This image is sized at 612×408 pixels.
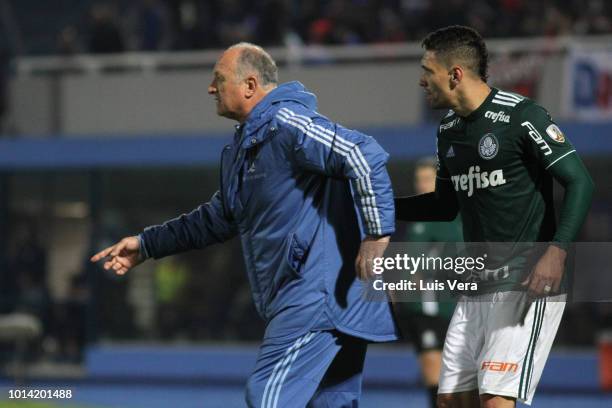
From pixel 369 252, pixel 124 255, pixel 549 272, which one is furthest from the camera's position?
pixel 124 255

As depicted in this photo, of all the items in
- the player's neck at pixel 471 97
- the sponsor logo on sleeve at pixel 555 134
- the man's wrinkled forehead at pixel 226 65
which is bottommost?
the sponsor logo on sleeve at pixel 555 134

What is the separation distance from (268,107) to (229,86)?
0.22 metres

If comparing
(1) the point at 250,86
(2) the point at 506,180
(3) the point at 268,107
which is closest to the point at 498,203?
(2) the point at 506,180

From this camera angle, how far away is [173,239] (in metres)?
6.39

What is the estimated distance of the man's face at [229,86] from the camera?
5973 millimetres

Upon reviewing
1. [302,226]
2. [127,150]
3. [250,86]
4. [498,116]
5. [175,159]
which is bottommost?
[175,159]

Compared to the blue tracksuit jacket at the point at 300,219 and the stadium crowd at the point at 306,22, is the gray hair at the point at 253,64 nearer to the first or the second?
the blue tracksuit jacket at the point at 300,219

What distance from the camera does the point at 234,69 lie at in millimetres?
5973

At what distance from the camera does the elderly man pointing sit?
5605mm

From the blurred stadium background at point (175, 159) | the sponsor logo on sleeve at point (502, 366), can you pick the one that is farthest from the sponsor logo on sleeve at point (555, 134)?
the blurred stadium background at point (175, 159)

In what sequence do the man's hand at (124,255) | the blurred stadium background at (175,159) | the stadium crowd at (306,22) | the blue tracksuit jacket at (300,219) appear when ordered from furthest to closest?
1. the stadium crowd at (306,22)
2. the blurred stadium background at (175,159)
3. the man's hand at (124,255)
4. the blue tracksuit jacket at (300,219)

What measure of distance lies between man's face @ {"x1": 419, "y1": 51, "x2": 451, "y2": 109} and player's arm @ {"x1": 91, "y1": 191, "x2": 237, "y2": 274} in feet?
4.03

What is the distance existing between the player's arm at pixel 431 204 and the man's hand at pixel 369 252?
2.05 ft

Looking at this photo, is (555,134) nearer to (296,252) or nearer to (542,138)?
(542,138)
